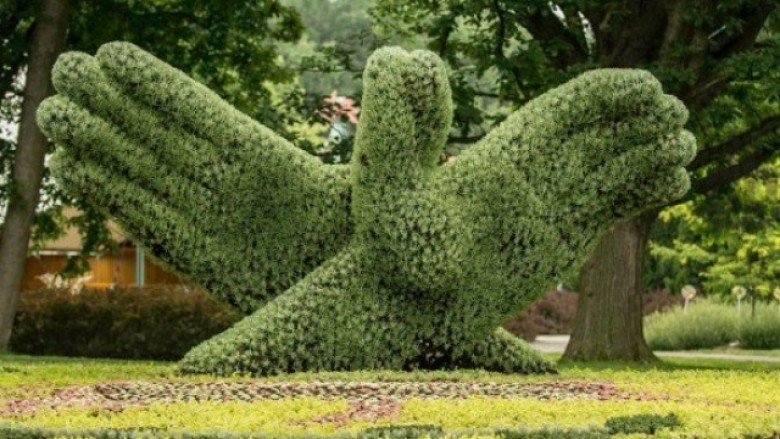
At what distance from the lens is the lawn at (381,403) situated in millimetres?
8734

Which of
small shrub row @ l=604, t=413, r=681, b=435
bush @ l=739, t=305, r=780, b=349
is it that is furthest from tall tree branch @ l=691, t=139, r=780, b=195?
small shrub row @ l=604, t=413, r=681, b=435

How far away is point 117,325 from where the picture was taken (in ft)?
74.6

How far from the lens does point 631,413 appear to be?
371 inches

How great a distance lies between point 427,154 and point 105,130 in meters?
2.96

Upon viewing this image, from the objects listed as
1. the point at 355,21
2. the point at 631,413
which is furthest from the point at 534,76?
the point at 355,21

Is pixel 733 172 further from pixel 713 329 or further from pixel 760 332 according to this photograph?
pixel 713 329

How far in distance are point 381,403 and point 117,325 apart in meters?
13.5

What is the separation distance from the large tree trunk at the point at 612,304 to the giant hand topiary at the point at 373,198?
7.24 m

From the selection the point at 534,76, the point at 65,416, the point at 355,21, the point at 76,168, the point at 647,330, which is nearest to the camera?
the point at 65,416

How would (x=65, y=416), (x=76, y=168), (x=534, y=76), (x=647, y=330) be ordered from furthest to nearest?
(x=647, y=330) < (x=534, y=76) < (x=76, y=168) < (x=65, y=416)

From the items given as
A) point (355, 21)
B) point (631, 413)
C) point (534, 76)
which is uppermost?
point (355, 21)

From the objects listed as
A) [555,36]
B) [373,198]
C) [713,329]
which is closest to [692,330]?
[713,329]

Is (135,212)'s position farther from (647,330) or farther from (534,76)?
(647,330)

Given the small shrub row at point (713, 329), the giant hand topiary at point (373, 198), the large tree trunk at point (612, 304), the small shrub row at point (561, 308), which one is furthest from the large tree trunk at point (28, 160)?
the small shrub row at point (561, 308)
